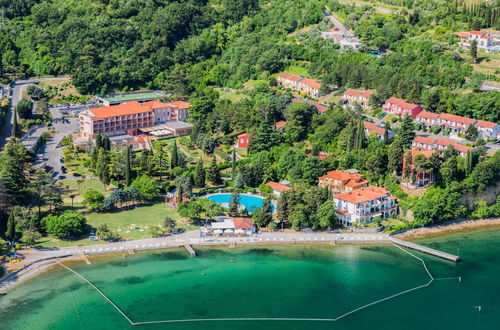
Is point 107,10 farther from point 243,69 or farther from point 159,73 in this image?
point 243,69

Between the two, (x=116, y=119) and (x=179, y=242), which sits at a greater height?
(x=116, y=119)

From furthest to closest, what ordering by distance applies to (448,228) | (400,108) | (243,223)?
(400,108), (448,228), (243,223)

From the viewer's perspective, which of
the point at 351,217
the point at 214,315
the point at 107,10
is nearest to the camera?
the point at 214,315

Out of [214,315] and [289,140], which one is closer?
[214,315]

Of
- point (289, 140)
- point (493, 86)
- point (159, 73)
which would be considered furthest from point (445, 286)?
point (159, 73)

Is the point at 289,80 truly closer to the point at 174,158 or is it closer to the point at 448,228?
the point at 174,158

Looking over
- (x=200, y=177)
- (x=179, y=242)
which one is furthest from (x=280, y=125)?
(x=179, y=242)

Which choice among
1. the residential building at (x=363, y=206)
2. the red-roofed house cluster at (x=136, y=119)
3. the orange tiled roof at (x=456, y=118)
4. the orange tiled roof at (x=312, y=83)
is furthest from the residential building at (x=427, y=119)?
the red-roofed house cluster at (x=136, y=119)
